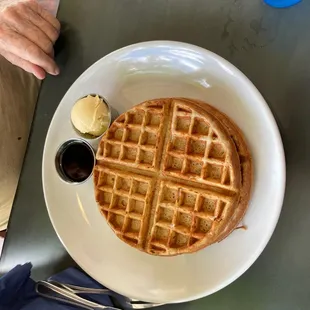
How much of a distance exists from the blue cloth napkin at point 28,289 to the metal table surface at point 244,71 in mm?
71

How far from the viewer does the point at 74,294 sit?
128 centimetres

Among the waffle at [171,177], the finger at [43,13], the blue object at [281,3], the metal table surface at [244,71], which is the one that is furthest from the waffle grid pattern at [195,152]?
the finger at [43,13]

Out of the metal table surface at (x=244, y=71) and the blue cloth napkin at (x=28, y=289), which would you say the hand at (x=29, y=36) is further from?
the blue cloth napkin at (x=28, y=289)

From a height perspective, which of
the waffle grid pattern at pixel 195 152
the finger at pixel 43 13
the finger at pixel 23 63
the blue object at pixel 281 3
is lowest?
the waffle grid pattern at pixel 195 152

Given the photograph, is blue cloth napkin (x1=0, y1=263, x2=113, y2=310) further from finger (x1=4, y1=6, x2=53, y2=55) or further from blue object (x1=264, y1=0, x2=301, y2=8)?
blue object (x1=264, y1=0, x2=301, y2=8)

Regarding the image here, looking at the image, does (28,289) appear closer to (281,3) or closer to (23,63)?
(23,63)

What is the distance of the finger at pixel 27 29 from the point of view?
1276mm

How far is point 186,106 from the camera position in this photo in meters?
1.12

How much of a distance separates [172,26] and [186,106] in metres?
0.29

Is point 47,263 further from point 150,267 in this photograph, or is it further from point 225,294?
point 225,294

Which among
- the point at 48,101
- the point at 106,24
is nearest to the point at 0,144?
the point at 48,101

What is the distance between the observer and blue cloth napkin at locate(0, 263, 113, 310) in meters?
1.21

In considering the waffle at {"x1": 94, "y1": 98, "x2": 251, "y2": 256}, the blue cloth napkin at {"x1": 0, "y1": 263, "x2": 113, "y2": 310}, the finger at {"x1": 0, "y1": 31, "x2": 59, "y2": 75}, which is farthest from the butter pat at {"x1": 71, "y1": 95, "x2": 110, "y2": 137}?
the blue cloth napkin at {"x1": 0, "y1": 263, "x2": 113, "y2": 310}

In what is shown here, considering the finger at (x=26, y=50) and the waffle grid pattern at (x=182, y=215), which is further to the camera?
the finger at (x=26, y=50)
